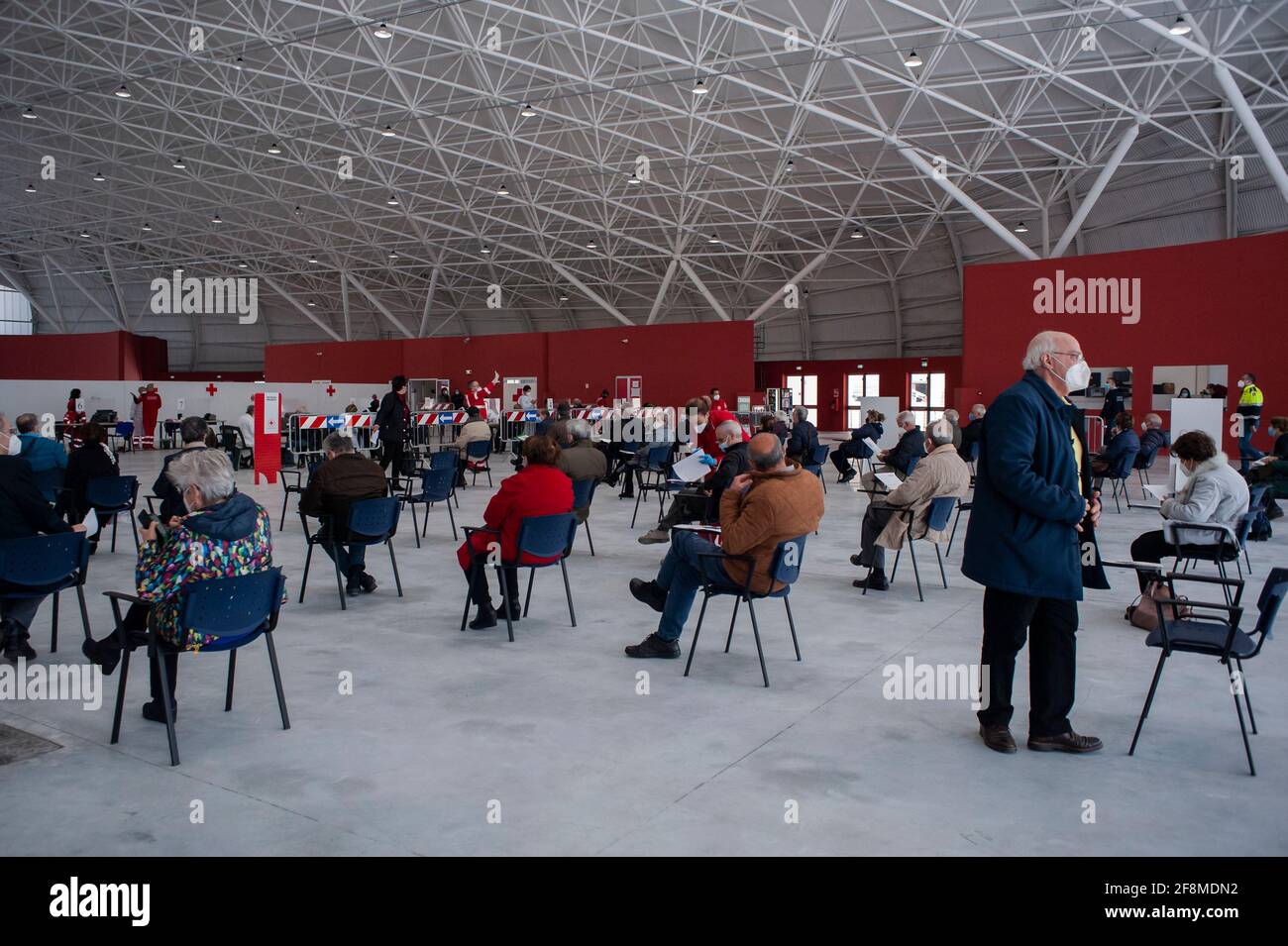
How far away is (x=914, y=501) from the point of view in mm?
6484

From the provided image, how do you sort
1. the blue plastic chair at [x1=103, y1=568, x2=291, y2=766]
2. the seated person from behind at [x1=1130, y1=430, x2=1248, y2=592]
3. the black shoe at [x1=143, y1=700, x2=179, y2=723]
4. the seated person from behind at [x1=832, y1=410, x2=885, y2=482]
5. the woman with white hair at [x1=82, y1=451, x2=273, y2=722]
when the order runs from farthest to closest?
1. the seated person from behind at [x1=832, y1=410, x2=885, y2=482]
2. the seated person from behind at [x1=1130, y1=430, x2=1248, y2=592]
3. the black shoe at [x1=143, y1=700, x2=179, y2=723]
4. the woman with white hair at [x1=82, y1=451, x2=273, y2=722]
5. the blue plastic chair at [x1=103, y1=568, x2=291, y2=766]

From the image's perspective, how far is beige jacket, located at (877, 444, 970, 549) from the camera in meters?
6.48

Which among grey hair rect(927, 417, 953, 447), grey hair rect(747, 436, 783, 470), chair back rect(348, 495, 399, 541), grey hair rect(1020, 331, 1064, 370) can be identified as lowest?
chair back rect(348, 495, 399, 541)

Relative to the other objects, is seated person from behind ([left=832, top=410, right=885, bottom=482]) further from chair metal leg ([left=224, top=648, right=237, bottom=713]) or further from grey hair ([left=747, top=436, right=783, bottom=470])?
chair metal leg ([left=224, top=648, right=237, bottom=713])

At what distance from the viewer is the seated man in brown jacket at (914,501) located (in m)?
6.50

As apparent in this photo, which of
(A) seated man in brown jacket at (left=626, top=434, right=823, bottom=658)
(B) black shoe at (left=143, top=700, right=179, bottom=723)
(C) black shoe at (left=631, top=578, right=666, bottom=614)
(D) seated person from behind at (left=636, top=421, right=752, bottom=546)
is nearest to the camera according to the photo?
(B) black shoe at (left=143, top=700, right=179, bottom=723)

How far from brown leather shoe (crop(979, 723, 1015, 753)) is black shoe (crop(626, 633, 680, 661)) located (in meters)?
1.75

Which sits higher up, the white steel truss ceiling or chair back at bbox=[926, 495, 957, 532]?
the white steel truss ceiling

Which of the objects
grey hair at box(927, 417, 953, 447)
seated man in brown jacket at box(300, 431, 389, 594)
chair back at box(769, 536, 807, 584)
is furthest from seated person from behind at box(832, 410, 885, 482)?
chair back at box(769, 536, 807, 584)

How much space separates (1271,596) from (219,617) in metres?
3.97

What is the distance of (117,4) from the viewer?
14.9m

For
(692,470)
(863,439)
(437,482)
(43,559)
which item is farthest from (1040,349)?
(863,439)
